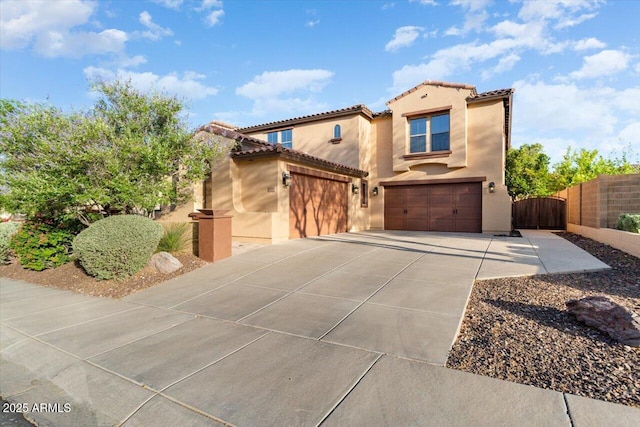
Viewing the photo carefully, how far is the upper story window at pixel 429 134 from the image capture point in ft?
46.3

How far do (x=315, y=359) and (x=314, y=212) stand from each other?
31.2ft

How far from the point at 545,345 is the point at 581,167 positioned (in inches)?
1042

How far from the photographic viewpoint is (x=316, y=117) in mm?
16219

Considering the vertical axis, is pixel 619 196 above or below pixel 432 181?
below

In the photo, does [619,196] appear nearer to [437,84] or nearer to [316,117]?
[437,84]

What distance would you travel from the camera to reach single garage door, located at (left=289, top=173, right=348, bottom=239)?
1141 cm

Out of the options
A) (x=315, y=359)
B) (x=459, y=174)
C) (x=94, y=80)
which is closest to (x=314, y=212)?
(x=459, y=174)

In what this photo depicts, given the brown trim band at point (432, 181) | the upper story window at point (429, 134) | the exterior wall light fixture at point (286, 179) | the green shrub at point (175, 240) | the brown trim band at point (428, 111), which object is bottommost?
the green shrub at point (175, 240)

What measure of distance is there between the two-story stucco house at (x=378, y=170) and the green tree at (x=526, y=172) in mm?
8174

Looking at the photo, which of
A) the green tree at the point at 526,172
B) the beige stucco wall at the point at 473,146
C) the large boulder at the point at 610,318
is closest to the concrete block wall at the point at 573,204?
the beige stucco wall at the point at 473,146

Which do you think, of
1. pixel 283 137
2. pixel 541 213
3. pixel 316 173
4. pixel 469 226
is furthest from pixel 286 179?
pixel 541 213

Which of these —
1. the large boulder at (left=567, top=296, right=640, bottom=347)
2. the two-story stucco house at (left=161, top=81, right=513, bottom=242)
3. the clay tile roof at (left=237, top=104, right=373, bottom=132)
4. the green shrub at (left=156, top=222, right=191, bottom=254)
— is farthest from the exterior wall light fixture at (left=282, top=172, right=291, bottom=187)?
the large boulder at (left=567, top=296, right=640, bottom=347)

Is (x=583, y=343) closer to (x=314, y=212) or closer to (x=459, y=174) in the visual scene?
(x=314, y=212)

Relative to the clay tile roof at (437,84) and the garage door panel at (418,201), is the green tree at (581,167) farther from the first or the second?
the garage door panel at (418,201)
